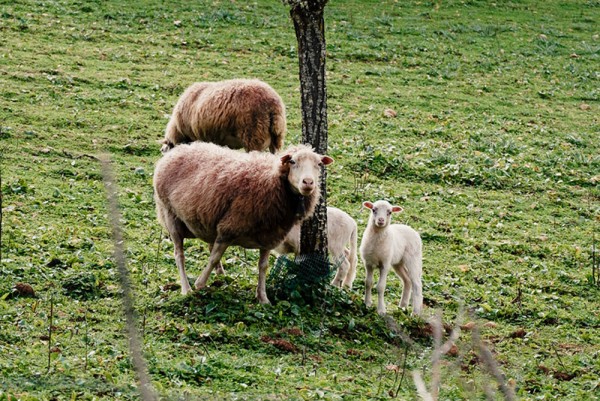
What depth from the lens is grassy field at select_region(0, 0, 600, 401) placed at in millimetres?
7746

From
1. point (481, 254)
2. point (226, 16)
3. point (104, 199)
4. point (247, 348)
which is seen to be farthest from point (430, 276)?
point (226, 16)

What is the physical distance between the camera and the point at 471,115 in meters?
19.9

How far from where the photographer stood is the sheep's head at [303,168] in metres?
8.38

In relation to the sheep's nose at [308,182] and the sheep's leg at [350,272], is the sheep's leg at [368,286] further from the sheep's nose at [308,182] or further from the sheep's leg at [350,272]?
the sheep's nose at [308,182]

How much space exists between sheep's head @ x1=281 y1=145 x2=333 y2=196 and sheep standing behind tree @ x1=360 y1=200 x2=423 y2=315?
1477 mm

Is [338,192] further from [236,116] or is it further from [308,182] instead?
[308,182]

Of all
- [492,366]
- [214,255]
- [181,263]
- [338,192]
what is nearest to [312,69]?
[214,255]

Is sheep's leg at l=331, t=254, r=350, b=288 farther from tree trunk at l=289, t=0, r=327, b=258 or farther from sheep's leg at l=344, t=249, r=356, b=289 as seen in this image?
tree trunk at l=289, t=0, r=327, b=258

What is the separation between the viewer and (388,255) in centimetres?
995

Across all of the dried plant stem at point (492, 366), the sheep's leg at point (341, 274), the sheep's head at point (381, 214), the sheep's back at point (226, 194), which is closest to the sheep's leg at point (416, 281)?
the sheep's head at point (381, 214)

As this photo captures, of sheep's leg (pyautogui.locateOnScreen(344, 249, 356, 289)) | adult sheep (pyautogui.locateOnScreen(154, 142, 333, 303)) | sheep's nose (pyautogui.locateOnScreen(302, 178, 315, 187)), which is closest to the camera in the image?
sheep's nose (pyautogui.locateOnScreen(302, 178, 315, 187))

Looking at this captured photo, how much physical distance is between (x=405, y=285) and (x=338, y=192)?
4138 mm

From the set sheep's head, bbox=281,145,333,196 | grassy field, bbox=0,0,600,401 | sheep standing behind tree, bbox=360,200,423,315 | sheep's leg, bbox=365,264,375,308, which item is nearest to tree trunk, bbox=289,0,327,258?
sheep's head, bbox=281,145,333,196

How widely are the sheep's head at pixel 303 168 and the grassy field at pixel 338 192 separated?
131 cm
